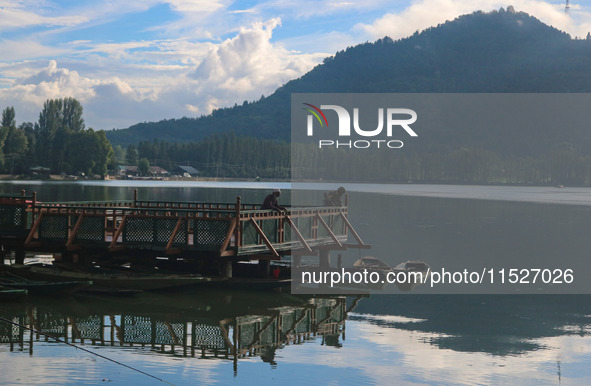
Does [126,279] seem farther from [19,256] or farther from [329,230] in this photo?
[329,230]

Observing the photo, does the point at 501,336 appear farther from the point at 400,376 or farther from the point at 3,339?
the point at 3,339

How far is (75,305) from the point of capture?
24734 mm

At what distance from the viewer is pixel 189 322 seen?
22.7 meters

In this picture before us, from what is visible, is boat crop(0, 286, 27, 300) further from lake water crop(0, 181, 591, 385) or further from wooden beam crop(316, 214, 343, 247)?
wooden beam crop(316, 214, 343, 247)

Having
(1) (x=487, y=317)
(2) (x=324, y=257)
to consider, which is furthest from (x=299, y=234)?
(1) (x=487, y=317)

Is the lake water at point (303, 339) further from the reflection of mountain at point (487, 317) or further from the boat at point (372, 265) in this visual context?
the boat at point (372, 265)

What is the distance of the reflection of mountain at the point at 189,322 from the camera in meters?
19.9

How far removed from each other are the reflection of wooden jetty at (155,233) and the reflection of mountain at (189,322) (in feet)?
6.23

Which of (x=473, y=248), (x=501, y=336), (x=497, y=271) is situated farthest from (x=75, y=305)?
(x=473, y=248)

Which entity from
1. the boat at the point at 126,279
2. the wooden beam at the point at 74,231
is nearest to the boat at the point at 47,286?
the boat at the point at 126,279

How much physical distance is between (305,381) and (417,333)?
6.68m

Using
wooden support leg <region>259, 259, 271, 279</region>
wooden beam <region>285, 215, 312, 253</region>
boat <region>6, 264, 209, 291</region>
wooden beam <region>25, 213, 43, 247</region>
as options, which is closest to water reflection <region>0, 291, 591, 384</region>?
boat <region>6, 264, 209, 291</region>

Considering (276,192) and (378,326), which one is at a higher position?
(276,192)

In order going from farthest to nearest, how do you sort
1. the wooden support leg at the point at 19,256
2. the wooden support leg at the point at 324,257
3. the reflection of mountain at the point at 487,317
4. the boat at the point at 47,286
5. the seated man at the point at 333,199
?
the seated man at the point at 333,199 → the wooden support leg at the point at 324,257 → the wooden support leg at the point at 19,256 → the boat at the point at 47,286 → the reflection of mountain at the point at 487,317
